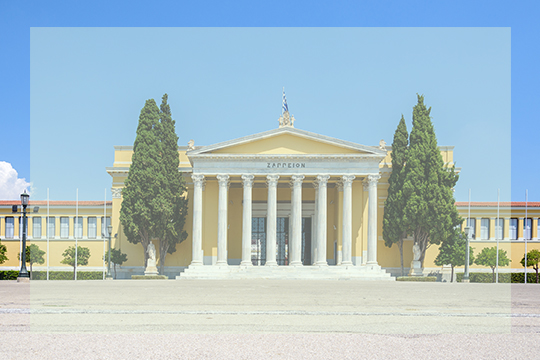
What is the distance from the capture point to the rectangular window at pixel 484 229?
60312 millimetres

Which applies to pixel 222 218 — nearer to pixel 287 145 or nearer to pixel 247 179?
pixel 247 179

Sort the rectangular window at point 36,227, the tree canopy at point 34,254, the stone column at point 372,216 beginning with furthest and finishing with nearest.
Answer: the rectangular window at point 36,227, the tree canopy at point 34,254, the stone column at point 372,216

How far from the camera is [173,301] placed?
66.0 ft

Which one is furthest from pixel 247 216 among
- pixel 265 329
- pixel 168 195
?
pixel 265 329

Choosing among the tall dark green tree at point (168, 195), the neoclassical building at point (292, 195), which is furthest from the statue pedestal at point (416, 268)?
the tall dark green tree at point (168, 195)

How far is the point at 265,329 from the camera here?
12.9 m

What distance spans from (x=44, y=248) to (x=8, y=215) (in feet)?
25.0

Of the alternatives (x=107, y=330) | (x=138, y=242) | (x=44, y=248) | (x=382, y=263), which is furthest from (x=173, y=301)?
(x=44, y=248)

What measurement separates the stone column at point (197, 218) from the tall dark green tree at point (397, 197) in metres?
17.2

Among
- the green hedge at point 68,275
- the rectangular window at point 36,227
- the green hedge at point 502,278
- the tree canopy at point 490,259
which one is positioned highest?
the rectangular window at point 36,227

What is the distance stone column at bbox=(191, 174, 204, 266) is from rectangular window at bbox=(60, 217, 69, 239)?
72.2 feet

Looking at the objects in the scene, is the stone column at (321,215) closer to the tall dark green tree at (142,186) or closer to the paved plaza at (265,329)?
the tall dark green tree at (142,186)

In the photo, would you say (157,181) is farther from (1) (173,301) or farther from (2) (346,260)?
(1) (173,301)

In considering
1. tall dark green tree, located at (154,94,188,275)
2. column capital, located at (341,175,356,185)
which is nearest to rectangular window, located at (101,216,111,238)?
tall dark green tree, located at (154,94,188,275)
